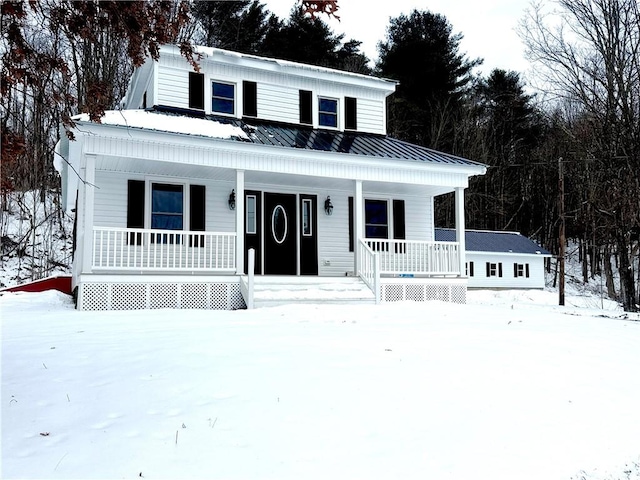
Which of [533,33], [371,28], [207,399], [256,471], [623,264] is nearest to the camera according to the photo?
[256,471]

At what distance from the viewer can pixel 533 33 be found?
2022 centimetres

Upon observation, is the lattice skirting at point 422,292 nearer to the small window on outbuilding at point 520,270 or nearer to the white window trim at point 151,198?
the white window trim at point 151,198

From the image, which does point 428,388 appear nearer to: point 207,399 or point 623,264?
point 207,399

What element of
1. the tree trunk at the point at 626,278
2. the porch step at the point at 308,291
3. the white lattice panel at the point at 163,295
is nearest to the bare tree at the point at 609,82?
the tree trunk at the point at 626,278

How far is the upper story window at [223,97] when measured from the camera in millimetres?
15430

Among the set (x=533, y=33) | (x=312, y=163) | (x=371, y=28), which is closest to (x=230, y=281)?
(x=312, y=163)

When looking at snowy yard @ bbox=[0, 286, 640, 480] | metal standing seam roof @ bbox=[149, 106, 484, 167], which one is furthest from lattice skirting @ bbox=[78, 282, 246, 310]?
metal standing seam roof @ bbox=[149, 106, 484, 167]

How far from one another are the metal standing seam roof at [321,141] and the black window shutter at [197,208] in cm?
183

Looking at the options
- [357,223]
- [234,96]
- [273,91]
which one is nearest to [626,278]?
[357,223]

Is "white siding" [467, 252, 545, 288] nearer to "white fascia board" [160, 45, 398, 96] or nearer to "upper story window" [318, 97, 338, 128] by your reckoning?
"white fascia board" [160, 45, 398, 96]

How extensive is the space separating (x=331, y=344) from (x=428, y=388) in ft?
6.48

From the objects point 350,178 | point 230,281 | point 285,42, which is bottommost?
point 230,281

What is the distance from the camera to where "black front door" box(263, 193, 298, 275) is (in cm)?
1501

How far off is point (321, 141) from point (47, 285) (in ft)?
27.0
